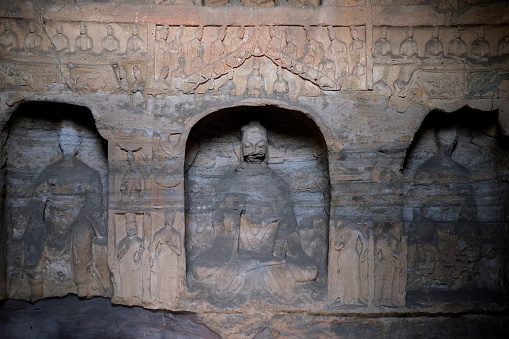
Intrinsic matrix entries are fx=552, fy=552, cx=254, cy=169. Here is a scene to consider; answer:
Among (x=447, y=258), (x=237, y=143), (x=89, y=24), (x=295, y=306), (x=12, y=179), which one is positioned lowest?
(x=295, y=306)

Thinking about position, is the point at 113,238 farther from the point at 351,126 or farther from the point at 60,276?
the point at 351,126

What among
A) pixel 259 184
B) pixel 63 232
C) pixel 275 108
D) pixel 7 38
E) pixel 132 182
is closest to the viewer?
pixel 7 38

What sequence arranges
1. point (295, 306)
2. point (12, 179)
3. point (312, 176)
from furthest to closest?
A: point (312, 176)
point (12, 179)
point (295, 306)

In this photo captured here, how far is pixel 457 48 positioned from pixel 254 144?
2.65 m

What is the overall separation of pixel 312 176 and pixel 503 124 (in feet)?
7.73

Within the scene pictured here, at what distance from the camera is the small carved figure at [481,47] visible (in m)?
6.44

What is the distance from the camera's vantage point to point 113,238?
6375 mm

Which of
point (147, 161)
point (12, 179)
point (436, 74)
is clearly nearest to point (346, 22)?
point (436, 74)

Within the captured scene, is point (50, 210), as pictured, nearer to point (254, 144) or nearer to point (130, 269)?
point (130, 269)

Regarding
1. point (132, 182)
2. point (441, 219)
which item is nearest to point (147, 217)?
point (132, 182)

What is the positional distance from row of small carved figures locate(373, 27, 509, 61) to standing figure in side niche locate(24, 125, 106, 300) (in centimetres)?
388

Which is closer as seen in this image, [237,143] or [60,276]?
[60,276]

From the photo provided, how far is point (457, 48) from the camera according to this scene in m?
6.44

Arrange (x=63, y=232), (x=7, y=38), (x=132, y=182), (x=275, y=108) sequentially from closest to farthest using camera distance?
(x=7, y=38)
(x=132, y=182)
(x=275, y=108)
(x=63, y=232)
